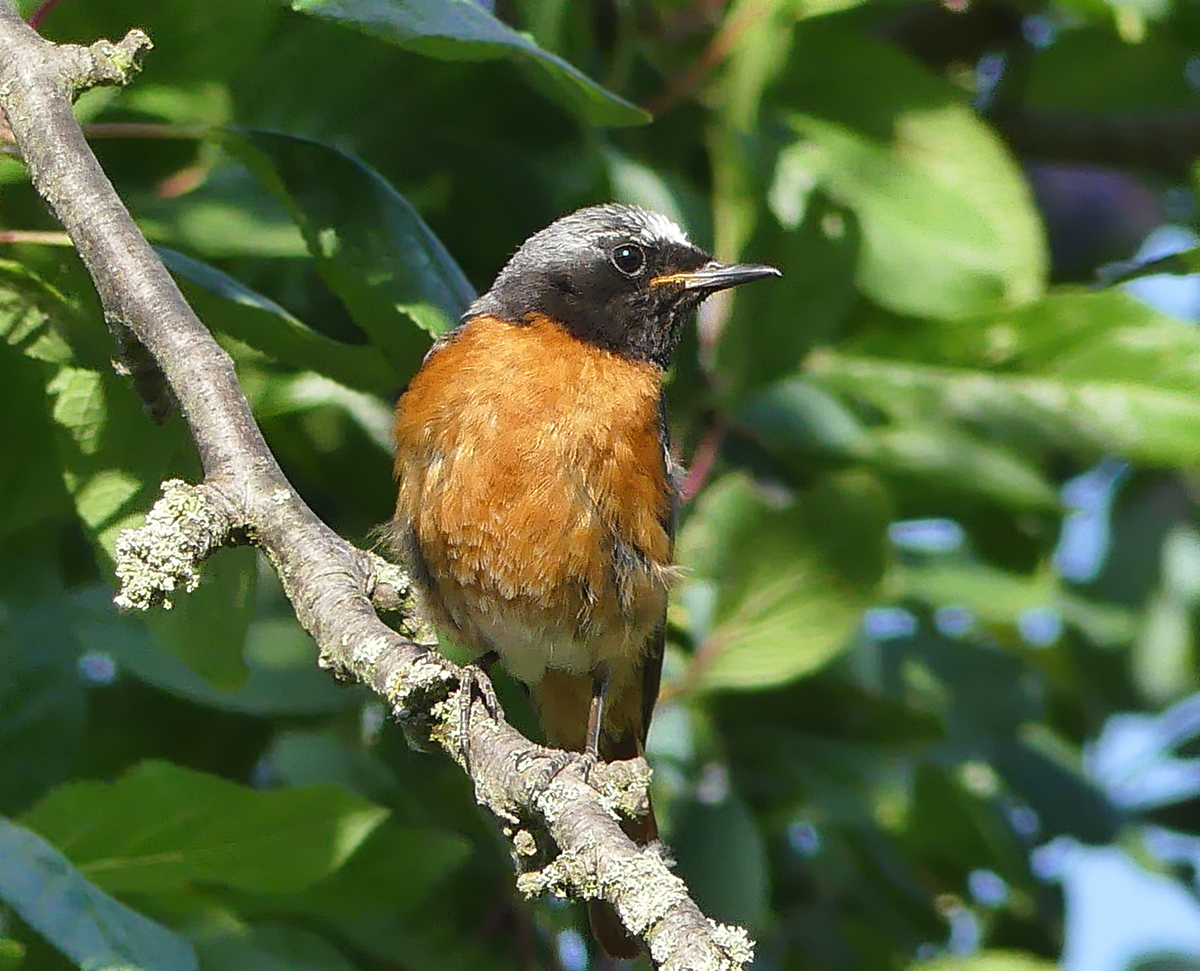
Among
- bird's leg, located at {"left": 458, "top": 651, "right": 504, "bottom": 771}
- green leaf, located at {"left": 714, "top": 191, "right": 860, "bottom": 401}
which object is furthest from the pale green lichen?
green leaf, located at {"left": 714, "top": 191, "right": 860, "bottom": 401}

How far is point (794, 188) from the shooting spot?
4926 mm

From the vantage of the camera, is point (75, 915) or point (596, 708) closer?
point (75, 915)

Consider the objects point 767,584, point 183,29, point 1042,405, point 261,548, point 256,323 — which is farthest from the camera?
point 1042,405

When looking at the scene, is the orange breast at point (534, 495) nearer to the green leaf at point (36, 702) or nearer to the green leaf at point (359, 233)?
the green leaf at point (359, 233)

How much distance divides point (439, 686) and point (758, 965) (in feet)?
9.38

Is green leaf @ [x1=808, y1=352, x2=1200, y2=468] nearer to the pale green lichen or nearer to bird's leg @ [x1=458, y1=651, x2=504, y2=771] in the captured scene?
bird's leg @ [x1=458, y1=651, x2=504, y2=771]

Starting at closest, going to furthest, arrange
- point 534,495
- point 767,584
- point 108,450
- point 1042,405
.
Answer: point 108,450 < point 534,495 < point 767,584 < point 1042,405

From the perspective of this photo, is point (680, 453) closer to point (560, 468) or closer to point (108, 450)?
point (560, 468)

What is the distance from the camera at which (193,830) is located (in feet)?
11.2

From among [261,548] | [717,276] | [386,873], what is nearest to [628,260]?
[717,276]

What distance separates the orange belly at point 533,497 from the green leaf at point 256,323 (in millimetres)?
733

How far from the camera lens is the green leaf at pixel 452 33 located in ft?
10.2

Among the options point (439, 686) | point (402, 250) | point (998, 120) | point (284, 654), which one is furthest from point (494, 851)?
point (998, 120)

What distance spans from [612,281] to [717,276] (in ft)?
1.37
